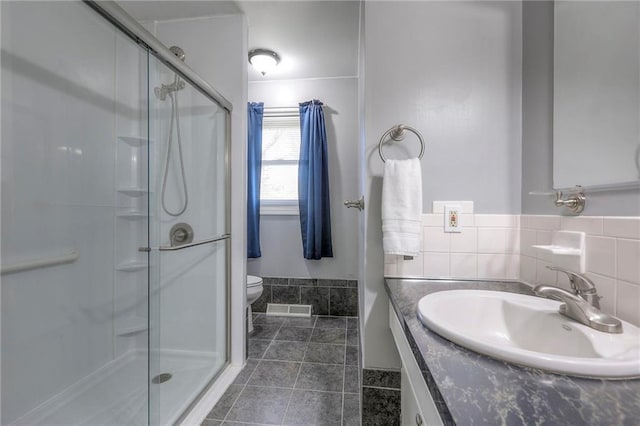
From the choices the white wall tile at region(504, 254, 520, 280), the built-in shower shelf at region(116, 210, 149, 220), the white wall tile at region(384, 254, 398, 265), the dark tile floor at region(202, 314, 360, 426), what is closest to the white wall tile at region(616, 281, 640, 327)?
the white wall tile at region(504, 254, 520, 280)

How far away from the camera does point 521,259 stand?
104 cm

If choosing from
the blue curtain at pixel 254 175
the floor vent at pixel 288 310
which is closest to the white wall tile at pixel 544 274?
the floor vent at pixel 288 310

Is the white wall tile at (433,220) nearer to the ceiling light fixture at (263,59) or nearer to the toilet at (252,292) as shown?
the toilet at (252,292)

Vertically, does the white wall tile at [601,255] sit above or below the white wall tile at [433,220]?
below

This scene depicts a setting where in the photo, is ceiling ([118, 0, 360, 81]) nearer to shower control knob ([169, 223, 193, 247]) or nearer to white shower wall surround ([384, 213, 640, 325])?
shower control knob ([169, 223, 193, 247])

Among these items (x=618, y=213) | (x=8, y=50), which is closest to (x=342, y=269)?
Answer: (x=618, y=213)

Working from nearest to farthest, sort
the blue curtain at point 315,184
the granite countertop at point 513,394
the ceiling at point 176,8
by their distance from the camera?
the granite countertop at point 513,394 < the ceiling at point 176,8 < the blue curtain at point 315,184

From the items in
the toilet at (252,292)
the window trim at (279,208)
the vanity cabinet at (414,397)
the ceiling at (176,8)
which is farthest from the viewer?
the window trim at (279,208)

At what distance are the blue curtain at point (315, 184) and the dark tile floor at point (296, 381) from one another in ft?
2.26

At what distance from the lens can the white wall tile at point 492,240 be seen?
105cm

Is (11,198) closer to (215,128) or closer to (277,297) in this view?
(215,128)

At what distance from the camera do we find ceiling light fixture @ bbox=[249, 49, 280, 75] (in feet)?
6.54

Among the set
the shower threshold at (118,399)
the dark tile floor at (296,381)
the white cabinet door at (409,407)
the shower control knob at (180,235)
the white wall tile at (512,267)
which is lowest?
the dark tile floor at (296,381)

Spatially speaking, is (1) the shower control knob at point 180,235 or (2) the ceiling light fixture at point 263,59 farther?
(2) the ceiling light fixture at point 263,59
